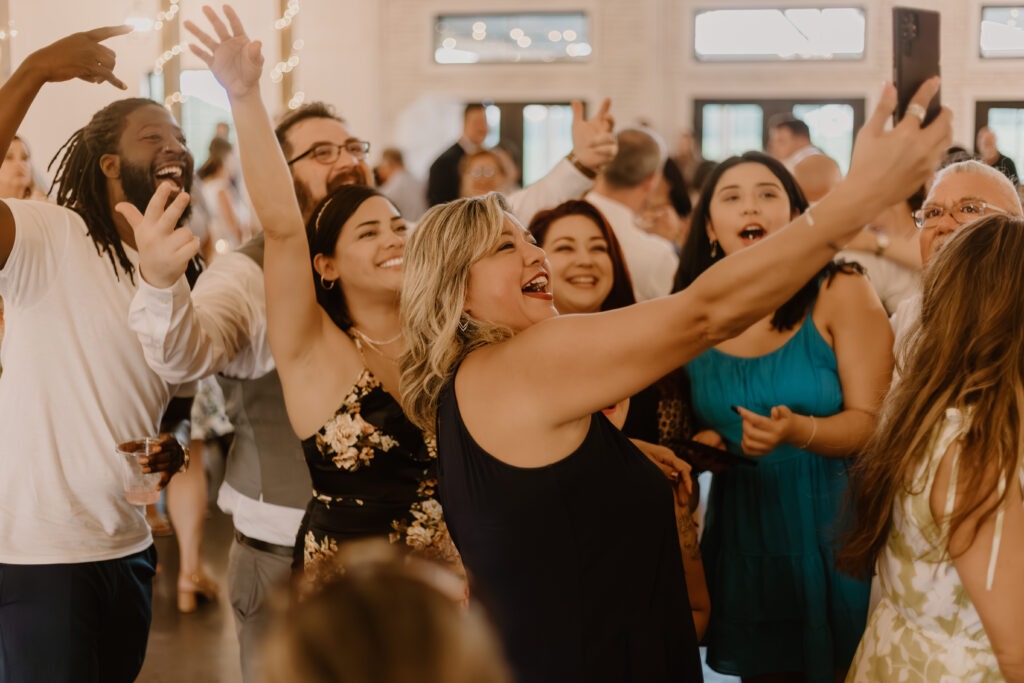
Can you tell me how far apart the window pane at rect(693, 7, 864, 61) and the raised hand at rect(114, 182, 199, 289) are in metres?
12.5

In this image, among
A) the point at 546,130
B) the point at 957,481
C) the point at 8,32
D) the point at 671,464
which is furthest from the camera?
the point at 546,130

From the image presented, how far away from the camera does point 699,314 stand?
1465 mm

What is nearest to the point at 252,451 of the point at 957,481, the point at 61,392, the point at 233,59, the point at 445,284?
the point at 61,392

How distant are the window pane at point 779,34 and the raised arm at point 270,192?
12203 mm

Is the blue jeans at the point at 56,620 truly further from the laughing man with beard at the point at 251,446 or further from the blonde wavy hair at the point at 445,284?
the blonde wavy hair at the point at 445,284

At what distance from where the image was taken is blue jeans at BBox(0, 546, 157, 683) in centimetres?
217

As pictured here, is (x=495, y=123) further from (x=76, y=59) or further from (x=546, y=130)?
(x=76, y=59)

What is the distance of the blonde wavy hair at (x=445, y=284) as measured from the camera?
1.84m

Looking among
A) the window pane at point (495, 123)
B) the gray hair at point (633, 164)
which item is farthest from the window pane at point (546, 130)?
the gray hair at point (633, 164)

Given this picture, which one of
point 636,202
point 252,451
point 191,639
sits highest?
point 636,202

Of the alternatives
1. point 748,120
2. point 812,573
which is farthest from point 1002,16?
point 812,573

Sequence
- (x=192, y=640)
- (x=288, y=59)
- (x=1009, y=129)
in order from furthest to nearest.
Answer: (x=1009, y=129), (x=288, y=59), (x=192, y=640)

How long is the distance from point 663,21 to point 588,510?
12858 millimetres

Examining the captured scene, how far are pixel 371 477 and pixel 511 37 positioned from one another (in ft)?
40.9
